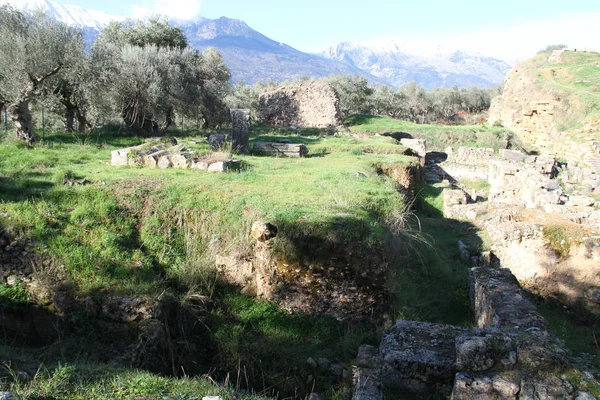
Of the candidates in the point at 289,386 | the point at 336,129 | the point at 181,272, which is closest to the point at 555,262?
the point at 289,386

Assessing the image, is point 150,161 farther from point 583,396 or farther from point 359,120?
point 359,120

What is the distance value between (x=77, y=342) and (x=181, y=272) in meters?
1.78

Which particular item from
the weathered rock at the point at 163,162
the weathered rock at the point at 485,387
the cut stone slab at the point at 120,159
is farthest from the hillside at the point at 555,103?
the weathered rock at the point at 485,387

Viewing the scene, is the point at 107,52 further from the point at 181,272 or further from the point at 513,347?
the point at 513,347

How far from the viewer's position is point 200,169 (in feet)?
34.8

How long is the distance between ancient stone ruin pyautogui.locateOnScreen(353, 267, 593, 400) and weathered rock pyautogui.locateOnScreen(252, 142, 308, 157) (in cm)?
986

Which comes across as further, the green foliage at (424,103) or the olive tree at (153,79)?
the green foliage at (424,103)

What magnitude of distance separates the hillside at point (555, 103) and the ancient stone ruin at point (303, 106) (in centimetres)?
1564

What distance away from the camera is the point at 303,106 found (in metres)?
29.3

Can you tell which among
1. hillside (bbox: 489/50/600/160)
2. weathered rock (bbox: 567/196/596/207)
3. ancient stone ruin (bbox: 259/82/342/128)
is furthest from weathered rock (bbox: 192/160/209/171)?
hillside (bbox: 489/50/600/160)

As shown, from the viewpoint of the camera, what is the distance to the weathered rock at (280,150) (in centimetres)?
1509

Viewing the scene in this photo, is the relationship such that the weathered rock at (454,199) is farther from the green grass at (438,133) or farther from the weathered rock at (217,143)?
the green grass at (438,133)

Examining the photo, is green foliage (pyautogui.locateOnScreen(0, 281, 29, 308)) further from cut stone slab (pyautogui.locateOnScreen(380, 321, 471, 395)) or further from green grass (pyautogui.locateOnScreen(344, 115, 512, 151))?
green grass (pyautogui.locateOnScreen(344, 115, 512, 151))

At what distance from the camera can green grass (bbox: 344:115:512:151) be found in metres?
30.3
